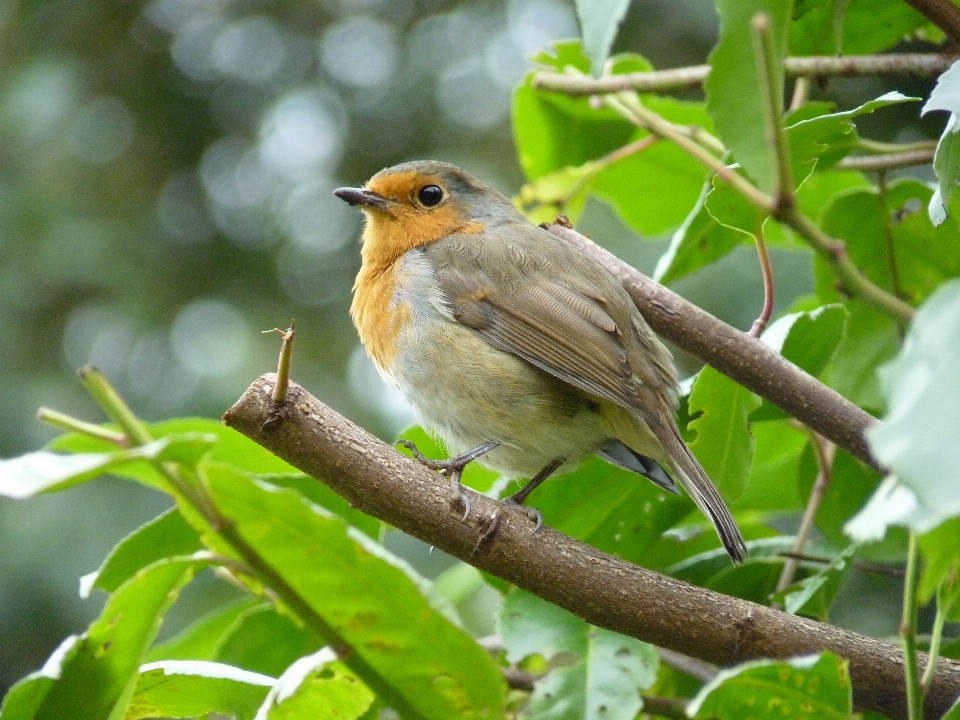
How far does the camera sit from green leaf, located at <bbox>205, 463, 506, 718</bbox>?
3.94 ft

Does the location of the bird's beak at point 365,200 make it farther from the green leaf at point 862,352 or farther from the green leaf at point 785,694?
the green leaf at point 785,694

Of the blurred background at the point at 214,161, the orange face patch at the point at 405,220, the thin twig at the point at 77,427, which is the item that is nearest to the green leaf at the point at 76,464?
the thin twig at the point at 77,427

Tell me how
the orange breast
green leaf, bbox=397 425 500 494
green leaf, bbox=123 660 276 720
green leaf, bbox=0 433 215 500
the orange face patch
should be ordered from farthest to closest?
the orange face patch → the orange breast → green leaf, bbox=397 425 500 494 → green leaf, bbox=123 660 276 720 → green leaf, bbox=0 433 215 500

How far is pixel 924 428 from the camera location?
852mm

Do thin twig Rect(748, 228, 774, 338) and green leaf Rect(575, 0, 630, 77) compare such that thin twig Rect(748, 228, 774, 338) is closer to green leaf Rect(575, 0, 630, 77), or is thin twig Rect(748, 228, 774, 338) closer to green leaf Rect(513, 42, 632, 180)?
green leaf Rect(575, 0, 630, 77)

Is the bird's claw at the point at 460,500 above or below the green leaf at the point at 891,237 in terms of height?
below

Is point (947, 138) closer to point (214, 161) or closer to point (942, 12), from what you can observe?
point (942, 12)

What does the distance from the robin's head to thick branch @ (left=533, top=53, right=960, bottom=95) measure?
3.15 feet

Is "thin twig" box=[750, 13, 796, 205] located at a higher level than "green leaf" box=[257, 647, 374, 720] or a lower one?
higher

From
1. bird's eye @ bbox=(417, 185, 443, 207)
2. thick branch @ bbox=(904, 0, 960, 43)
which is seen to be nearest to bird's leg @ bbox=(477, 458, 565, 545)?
thick branch @ bbox=(904, 0, 960, 43)

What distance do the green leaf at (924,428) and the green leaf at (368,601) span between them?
1.75 ft

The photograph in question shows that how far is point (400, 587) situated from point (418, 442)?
55.7 inches

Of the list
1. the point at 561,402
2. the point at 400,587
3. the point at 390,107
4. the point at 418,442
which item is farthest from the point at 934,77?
the point at 390,107

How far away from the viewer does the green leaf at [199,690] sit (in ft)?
5.44
